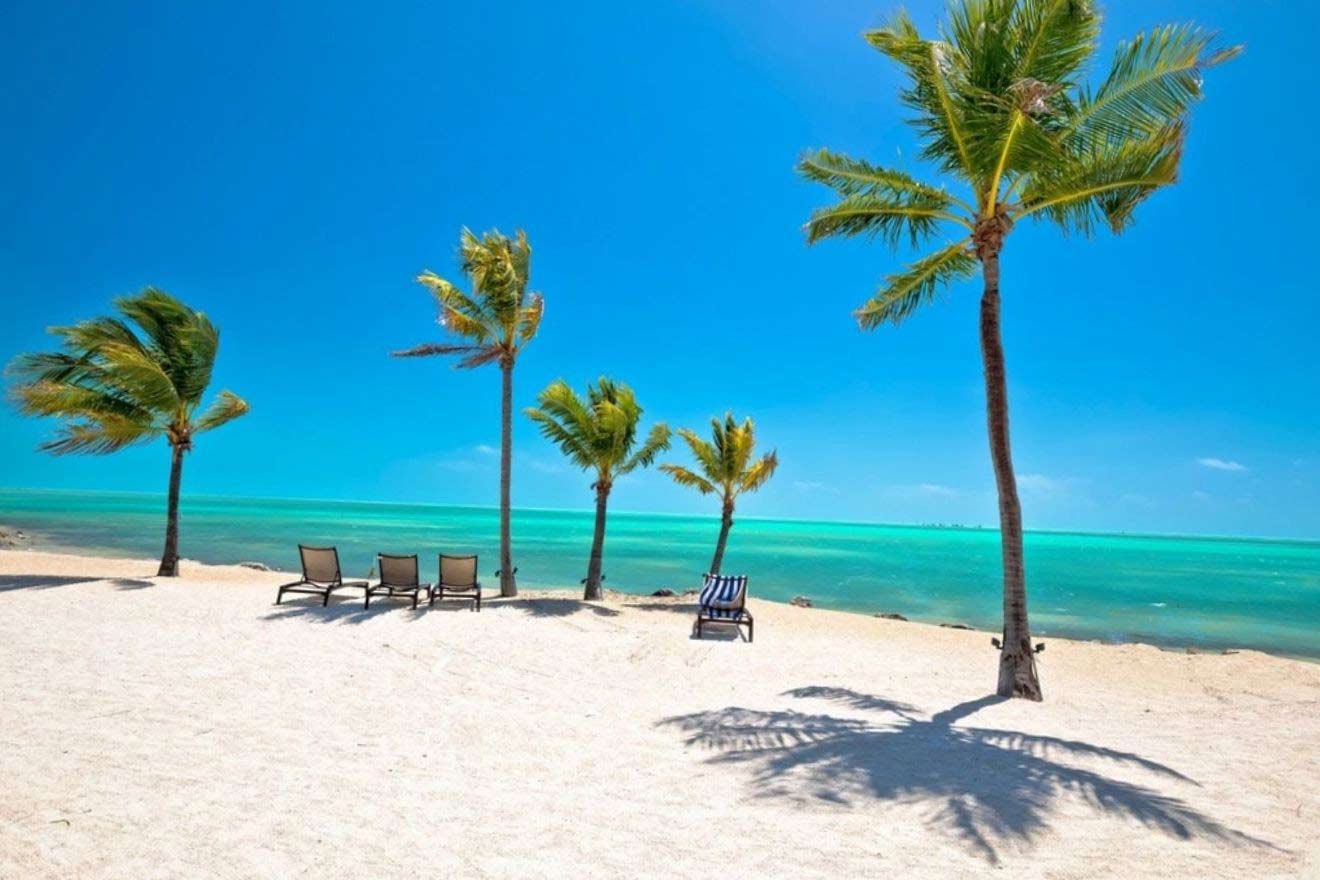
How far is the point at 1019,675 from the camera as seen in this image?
26.9ft

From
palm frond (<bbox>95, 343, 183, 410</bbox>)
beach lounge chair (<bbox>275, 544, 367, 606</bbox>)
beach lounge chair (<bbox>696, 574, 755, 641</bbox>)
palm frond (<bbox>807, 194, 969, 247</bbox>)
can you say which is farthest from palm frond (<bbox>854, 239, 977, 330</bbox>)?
palm frond (<bbox>95, 343, 183, 410</bbox>)

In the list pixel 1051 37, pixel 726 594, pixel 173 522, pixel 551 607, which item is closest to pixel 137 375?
pixel 173 522

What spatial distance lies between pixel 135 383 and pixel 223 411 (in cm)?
199

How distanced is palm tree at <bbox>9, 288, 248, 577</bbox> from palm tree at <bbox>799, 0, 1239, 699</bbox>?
566 inches

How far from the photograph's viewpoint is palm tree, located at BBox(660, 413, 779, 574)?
62.3 ft

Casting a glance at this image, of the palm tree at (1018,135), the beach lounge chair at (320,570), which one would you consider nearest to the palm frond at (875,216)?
the palm tree at (1018,135)

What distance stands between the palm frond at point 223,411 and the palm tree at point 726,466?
10528mm

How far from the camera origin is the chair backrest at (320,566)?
12508 mm

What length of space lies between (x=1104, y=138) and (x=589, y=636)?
9.35 metres

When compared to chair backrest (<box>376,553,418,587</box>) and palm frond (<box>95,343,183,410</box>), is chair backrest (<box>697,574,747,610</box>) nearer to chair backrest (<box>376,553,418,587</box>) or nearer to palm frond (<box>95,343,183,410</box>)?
chair backrest (<box>376,553,418,587</box>)

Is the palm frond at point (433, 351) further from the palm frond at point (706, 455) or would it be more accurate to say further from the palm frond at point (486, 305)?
the palm frond at point (706, 455)

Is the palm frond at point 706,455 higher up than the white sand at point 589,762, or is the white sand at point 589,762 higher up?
the palm frond at point 706,455

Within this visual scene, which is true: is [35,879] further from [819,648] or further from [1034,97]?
[819,648]

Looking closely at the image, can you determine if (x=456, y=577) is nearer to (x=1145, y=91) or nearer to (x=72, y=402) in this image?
(x=72, y=402)
